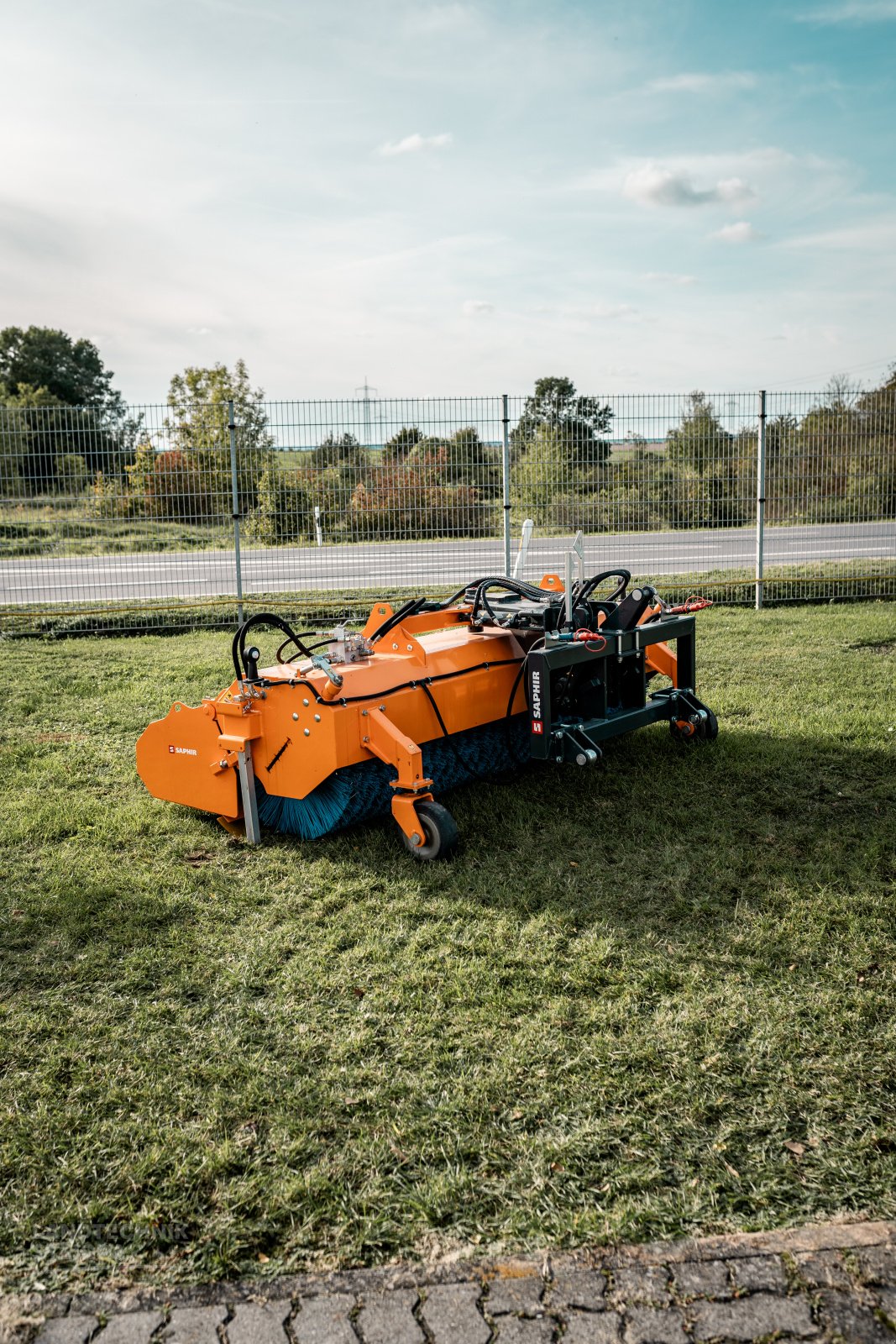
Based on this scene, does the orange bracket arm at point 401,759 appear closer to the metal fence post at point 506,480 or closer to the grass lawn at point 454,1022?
the grass lawn at point 454,1022

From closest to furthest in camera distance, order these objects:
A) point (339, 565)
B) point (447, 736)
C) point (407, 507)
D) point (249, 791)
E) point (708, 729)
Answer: point (249, 791) → point (447, 736) → point (708, 729) → point (407, 507) → point (339, 565)

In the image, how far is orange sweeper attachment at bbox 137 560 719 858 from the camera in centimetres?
452

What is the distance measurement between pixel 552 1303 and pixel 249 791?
2.89 metres

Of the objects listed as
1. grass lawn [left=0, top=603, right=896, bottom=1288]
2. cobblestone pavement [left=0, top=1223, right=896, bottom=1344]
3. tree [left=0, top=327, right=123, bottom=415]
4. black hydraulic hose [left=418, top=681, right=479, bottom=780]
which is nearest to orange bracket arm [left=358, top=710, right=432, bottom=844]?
grass lawn [left=0, top=603, right=896, bottom=1288]

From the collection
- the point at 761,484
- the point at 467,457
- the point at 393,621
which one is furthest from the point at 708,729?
the point at 761,484

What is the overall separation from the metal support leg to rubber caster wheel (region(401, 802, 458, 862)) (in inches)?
29.3

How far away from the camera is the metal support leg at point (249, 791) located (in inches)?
185

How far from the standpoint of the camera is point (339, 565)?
35.3 feet

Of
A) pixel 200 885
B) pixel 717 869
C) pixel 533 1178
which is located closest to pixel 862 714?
pixel 717 869

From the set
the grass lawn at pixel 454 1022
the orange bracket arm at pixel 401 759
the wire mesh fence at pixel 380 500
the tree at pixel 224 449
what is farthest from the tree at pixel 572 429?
the orange bracket arm at pixel 401 759

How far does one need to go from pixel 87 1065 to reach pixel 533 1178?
135 centimetres

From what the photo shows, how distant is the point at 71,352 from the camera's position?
200ft

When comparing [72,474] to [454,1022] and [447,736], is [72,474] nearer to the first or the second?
[447,736]

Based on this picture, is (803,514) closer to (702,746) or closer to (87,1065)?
(702,746)
